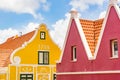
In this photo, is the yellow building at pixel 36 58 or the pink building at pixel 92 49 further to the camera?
the yellow building at pixel 36 58

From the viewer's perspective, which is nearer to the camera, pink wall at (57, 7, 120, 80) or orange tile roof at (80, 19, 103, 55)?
pink wall at (57, 7, 120, 80)

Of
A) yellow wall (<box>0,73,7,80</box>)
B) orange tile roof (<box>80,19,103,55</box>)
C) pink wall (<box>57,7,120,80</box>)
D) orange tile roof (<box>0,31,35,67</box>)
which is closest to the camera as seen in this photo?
pink wall (<box>57,7,120,80</box>)

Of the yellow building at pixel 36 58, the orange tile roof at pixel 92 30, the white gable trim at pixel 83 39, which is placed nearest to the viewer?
the white gable trim at pixel 83 39

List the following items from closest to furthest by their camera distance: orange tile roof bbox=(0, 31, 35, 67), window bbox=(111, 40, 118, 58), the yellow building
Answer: window bbox=(111, 40, 118, 58) → the yellow building → orange tile roof bbox=(0, 31, 35, 67)

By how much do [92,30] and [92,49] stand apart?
224 cm

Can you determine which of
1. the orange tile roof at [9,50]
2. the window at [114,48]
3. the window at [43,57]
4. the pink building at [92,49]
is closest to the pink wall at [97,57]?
the pink building at [92,49]

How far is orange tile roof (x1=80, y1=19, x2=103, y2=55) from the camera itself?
2333 cm

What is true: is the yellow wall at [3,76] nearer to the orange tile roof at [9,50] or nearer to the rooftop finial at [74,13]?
the orange tile roof at [9,50]

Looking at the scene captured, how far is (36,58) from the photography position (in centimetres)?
3619

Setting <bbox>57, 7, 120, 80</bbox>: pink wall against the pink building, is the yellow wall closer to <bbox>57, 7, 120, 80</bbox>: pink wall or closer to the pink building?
the pink building

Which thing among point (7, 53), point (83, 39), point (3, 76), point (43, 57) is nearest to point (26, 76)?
point (3, 76)

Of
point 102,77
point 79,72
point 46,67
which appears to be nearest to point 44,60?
point 46,67

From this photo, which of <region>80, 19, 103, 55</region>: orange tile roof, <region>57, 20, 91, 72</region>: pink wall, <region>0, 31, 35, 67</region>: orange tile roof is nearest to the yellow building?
<region>0, 31, 35, 67</region>: orange tile roof

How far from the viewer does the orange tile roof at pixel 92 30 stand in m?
23.3
